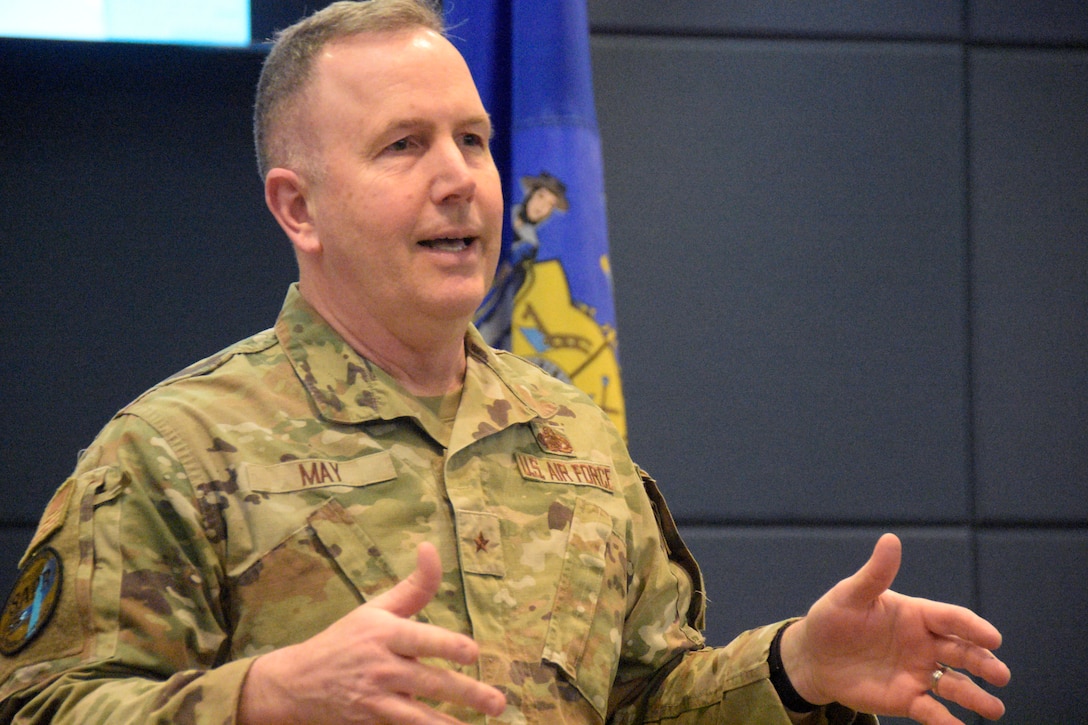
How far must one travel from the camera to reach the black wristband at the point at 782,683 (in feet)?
3.80

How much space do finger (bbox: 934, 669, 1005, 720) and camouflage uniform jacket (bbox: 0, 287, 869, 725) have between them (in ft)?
0.55

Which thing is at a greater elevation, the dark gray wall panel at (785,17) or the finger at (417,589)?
the dark gray wall panel at (785,17)

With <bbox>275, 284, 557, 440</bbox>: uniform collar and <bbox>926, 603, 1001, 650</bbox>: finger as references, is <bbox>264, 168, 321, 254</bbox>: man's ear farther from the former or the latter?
<bbox>926, 603, 1001, 650</bbox>: finger

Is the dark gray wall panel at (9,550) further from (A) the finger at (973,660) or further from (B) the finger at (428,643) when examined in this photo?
(A) the finger at (973,660)

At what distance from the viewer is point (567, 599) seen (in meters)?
1.15

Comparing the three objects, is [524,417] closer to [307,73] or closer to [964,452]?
[307,73]

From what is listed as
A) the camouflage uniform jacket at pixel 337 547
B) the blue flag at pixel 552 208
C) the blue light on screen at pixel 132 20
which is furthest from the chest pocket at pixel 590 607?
the blue light on screen at pixel 132 20

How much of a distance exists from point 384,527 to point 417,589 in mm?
239

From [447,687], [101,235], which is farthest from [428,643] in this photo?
[101,235]

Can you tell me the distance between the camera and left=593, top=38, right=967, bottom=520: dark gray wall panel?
231cm

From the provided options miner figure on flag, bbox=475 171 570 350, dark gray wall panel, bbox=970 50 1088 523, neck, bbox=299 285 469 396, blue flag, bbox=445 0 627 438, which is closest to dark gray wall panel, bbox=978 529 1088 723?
dark gray wall panel, bbox=970 50 1088 523

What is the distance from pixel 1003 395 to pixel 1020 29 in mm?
751

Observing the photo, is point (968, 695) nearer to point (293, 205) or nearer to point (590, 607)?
point (590, 607)

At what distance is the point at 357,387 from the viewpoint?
1.16 m
